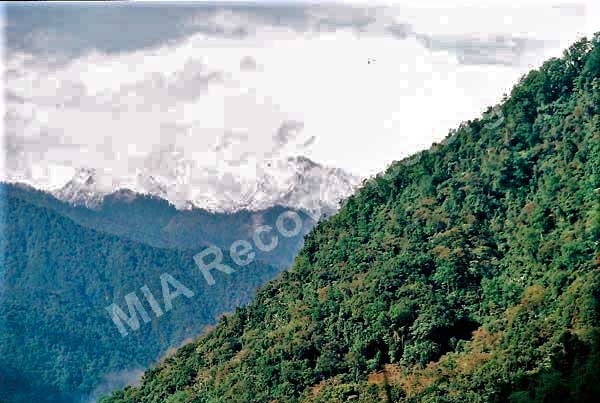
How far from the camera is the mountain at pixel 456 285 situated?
2948 centimetres

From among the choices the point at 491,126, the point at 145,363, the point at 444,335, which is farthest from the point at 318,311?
the point at 145,363

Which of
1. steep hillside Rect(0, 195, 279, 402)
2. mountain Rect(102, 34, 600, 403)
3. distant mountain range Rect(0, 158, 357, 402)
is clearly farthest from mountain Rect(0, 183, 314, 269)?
mountain Rect(102, 34, 600, 403)

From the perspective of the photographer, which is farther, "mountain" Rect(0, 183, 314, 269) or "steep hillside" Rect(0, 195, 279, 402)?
"mountain" Rect(0, 183, 314, 269)

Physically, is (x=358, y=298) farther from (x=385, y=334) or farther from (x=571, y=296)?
(x=571, y=296)

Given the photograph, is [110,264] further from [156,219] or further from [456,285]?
[456,285]

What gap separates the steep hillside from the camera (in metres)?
67.8

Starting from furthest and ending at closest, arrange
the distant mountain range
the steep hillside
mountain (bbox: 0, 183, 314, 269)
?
mountain (bbox: 0, 183, 314, 269)
the distant mountain range
the steep hillside

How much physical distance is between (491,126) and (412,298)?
24.9 ft

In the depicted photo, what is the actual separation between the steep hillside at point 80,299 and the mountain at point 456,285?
90.1 feet

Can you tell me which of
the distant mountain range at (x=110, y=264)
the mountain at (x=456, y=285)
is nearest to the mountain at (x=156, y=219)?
the distant mountain range at (x=110, y=264)

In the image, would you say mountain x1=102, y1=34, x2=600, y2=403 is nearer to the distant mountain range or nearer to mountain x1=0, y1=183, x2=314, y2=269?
the distant mountain range

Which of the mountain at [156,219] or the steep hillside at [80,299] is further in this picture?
the mountain at [156,219]

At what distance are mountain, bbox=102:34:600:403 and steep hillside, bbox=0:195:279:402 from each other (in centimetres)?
2748

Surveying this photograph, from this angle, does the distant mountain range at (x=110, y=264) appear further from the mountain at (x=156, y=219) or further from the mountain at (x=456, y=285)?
the mountain at (x=456, y=285)
